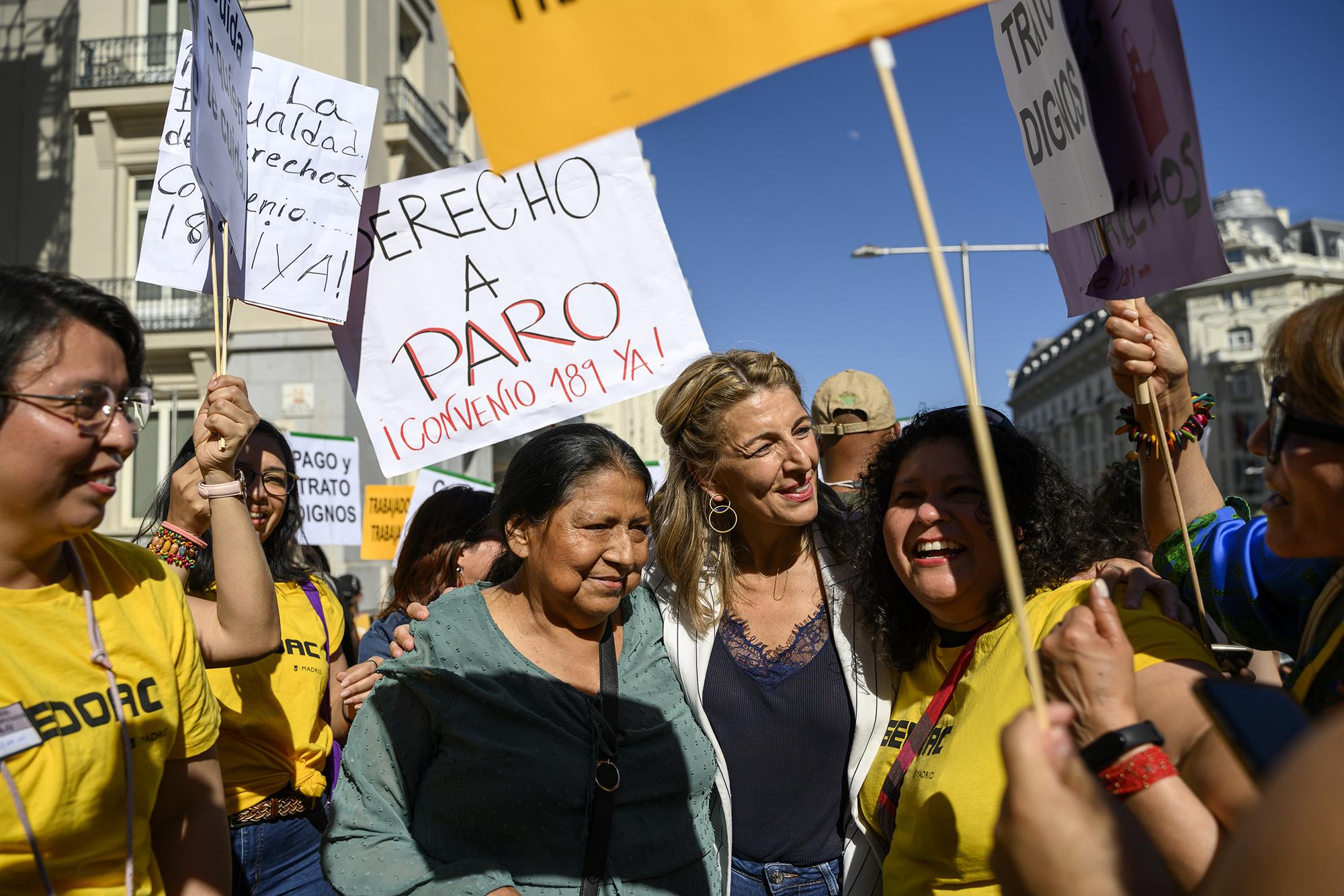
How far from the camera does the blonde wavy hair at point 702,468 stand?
3.03 m

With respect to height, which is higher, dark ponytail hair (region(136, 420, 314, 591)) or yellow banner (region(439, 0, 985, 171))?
yellow banner (region(439, 0, 985, 171))

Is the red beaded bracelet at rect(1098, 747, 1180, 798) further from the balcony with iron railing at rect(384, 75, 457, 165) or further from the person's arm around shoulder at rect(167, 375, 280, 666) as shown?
the balcony with iron railing at rect(384, 75, 457, 165)

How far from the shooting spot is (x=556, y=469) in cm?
265

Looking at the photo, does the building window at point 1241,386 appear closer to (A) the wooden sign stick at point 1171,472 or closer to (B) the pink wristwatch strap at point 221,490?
(A) the wooden sign stick at point 1171,472

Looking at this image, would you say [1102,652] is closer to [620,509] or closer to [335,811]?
[620,509]

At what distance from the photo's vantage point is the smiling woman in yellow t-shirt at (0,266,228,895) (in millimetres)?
1653

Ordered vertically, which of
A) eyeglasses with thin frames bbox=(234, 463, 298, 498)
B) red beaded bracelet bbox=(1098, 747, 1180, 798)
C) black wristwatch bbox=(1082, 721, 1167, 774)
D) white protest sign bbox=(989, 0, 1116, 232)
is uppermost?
white protest sign bbox=(989, 0, 1116, 232)

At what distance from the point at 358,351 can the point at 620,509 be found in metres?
1.57

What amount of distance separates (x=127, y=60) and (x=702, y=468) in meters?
19.0

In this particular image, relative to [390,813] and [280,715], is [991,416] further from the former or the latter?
[280,715]

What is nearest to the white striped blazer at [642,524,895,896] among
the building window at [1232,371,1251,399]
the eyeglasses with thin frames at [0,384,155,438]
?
the eyeglasses with thin frames at [0,384,155,438]

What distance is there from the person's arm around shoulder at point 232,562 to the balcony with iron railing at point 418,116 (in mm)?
17740

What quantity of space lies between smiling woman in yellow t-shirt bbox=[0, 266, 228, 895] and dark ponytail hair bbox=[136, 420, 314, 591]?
1.15m

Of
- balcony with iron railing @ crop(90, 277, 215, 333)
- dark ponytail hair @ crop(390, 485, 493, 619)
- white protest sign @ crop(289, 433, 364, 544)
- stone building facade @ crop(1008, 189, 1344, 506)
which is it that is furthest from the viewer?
stone building facade @ crop(1008, 189, 1344, 506)
